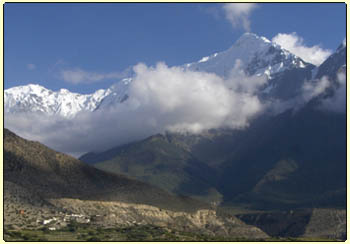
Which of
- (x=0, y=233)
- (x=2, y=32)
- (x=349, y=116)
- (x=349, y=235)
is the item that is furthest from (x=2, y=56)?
(x=349, y=235)

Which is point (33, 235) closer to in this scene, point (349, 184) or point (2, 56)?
point (2, 56)

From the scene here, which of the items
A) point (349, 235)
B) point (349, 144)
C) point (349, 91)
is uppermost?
point (349, 91)

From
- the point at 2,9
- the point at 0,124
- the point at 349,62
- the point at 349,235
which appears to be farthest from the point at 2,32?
the point at 349,235

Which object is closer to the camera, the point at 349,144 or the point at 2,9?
the point at 2,9

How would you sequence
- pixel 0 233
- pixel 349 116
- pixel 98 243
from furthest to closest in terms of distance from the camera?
pixel 98 243 → pixel 349 116 → pixel 0 233

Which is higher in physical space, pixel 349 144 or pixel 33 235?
pixel 349 144

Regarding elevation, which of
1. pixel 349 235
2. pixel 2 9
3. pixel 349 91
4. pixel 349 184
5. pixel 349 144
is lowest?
pixel 349 235

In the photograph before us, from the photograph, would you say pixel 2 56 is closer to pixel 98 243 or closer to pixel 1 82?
pixel 1 82

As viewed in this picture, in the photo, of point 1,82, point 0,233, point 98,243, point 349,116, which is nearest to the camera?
point 1,82

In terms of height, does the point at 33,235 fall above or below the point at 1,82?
below
